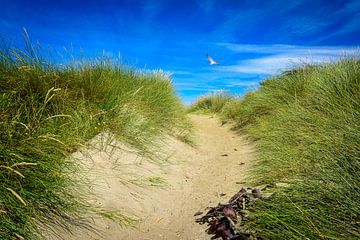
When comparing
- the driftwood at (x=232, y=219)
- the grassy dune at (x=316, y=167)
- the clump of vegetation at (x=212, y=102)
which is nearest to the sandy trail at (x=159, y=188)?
the driftwood at (x=232, y=219)

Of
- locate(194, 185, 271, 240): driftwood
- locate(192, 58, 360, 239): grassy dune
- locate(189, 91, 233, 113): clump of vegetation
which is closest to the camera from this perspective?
locate(192, 58, 360, 239): grassy dune

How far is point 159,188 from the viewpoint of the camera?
154 inches

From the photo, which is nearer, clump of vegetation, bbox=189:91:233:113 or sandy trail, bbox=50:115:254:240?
sandy trail, bbox=50:115:254:240

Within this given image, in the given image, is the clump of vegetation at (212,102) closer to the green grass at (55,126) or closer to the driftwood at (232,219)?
the green grass at (55,126)

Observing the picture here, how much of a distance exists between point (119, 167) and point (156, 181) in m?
0.47

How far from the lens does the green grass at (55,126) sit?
2.43 m

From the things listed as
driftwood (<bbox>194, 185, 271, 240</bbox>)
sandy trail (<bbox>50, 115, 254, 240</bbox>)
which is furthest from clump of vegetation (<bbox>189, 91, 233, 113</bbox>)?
driftwood (<bbox>194, 185, 271, 240</bbox>)

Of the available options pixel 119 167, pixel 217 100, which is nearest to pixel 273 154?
pixel 119 167

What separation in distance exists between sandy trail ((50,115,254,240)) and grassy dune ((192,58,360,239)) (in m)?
0.56

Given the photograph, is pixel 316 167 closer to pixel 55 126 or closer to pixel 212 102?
pixel 55 126

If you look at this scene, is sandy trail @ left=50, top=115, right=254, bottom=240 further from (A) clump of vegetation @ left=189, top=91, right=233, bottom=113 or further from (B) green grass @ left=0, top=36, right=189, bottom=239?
(A) clump of vegetation @ left=189, top=91, right=233, bottom=113

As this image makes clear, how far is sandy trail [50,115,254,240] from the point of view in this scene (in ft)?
9.66

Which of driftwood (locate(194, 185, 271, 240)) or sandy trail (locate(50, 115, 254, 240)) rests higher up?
sandy trail (locate(50, 115, 254, 240))

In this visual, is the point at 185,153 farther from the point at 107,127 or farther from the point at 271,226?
the point at 271,226
